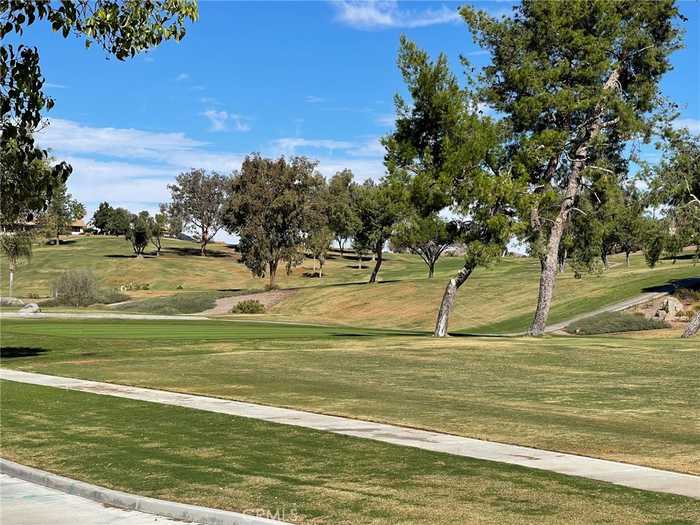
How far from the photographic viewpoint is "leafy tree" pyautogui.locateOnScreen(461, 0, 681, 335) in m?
44.8

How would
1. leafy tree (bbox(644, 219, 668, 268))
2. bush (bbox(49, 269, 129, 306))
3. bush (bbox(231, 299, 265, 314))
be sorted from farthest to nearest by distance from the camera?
1. bush (bbox(49, 269, 129, 306))
2. bush (bbox(231, 299, 265, 314))
3. leafy tree (bbox(644, 219, 668, 268))

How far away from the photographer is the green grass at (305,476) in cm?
948

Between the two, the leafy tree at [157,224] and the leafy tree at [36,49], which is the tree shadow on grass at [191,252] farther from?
the leafy tree at [36,49]

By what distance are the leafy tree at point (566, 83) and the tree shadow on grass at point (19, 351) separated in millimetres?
24381

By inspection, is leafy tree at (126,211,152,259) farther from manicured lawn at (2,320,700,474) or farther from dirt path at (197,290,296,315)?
Answer: manicured lawn at (2,320,700,474)

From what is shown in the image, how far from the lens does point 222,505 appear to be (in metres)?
9.77

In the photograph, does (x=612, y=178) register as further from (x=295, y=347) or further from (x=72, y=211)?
(x=72, y=211)

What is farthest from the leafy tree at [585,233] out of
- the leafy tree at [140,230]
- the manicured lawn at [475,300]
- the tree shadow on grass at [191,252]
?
the tree shadow on grass at [191,252]

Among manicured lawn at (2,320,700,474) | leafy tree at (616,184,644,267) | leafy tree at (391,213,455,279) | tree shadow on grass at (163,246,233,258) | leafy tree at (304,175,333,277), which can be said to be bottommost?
manicured lawn at (2,320,700,474)

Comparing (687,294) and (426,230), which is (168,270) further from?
(426,230)

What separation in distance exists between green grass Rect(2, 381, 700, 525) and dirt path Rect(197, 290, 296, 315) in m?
72.7

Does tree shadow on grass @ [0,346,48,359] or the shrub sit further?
the shrub

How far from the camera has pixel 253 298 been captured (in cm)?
9444

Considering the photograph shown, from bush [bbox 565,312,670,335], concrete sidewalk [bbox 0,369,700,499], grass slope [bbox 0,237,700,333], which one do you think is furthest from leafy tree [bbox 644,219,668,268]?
concrete sidewalk [bbox 0,369,700,499]
